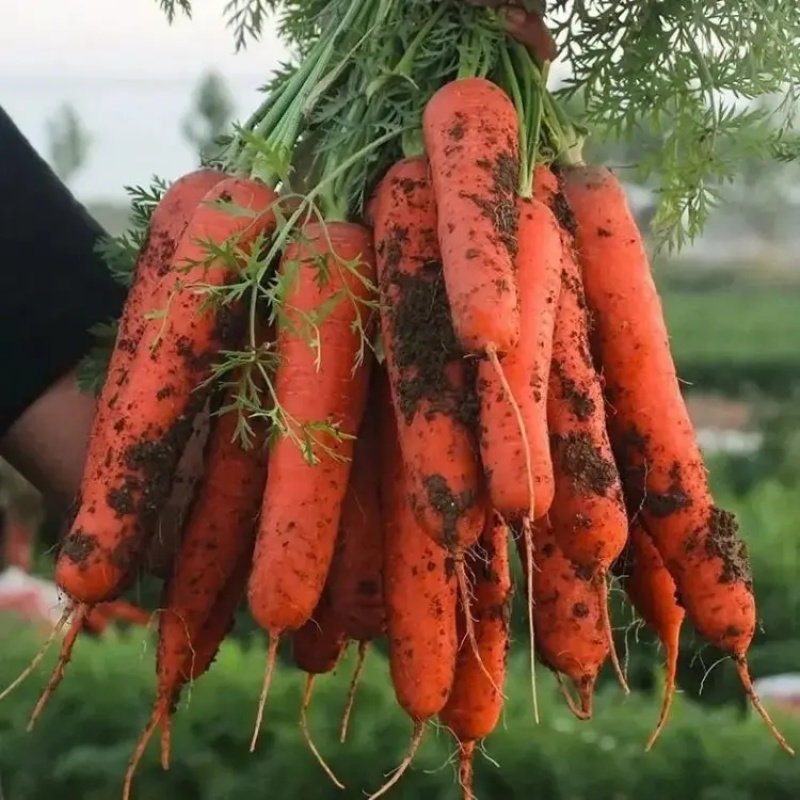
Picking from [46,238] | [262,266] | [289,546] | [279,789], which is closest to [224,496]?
[289,546]

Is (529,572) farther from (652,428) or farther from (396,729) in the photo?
(396,729)

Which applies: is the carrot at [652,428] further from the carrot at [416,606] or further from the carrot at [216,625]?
the carrot at [216,625]

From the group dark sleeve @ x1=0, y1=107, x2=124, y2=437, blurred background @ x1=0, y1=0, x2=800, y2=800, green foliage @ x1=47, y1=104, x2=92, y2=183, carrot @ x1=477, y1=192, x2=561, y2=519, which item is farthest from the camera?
green foliage @ x1=47, y1=104, x2=92, y2=183

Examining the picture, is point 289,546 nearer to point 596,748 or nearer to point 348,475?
point 348,475

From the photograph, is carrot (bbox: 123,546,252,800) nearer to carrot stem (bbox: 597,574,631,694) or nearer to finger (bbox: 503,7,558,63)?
carrot stem (bbox: 597,574,631,694)

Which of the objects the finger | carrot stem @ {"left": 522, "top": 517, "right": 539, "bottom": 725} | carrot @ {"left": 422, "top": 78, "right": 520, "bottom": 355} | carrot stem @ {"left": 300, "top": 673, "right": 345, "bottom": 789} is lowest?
carrot stem @ {"left": 300, "top": 673, "right": 345, "bottom": 789}

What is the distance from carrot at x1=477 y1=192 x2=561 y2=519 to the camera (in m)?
0.64

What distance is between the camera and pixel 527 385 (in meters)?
0.68

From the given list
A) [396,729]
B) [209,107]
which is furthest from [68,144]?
[396,729]

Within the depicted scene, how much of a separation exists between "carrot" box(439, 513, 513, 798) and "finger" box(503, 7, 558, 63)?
326mm

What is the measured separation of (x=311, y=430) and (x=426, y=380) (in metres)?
0.09

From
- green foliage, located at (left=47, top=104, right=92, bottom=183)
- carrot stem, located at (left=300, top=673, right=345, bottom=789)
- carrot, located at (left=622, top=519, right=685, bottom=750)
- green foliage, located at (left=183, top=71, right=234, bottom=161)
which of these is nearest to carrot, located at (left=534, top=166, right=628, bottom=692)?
carrot, located at (left=622, top=519, right=685, bottom=750)

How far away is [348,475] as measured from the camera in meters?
0.75

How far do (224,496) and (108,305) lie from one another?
25cm
